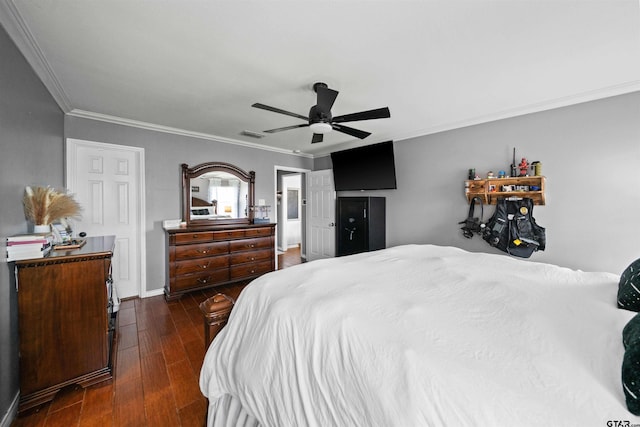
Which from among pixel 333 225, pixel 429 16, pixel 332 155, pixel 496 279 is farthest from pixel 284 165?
pixel 496 279

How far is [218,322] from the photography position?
137cm

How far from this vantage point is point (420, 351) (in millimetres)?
785

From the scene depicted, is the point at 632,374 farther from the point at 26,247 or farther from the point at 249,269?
the point at 249,269

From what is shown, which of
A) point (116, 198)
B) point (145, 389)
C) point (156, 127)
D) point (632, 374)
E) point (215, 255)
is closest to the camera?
point (632, 374)

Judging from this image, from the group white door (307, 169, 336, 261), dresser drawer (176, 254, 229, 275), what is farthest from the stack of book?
white door (307, 169, 336, 261)

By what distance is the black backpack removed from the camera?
2799 millimetres

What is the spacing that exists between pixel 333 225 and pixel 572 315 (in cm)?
413

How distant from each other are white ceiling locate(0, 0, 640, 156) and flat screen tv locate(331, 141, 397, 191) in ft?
3.66

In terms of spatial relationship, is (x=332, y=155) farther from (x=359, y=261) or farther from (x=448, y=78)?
(x=359, y=261)

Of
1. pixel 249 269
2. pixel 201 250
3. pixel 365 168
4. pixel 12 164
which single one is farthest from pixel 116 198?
pixel 365 168

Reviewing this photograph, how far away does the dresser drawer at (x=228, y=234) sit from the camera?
3723 mm

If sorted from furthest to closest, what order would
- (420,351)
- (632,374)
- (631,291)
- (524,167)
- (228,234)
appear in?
1. (228,234)
2. (524,167)
3. (631,291)
4. (420,351)
5. (632,374)

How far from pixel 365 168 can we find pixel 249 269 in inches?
103

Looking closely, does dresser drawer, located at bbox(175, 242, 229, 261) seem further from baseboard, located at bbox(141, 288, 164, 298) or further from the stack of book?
the stack of book
